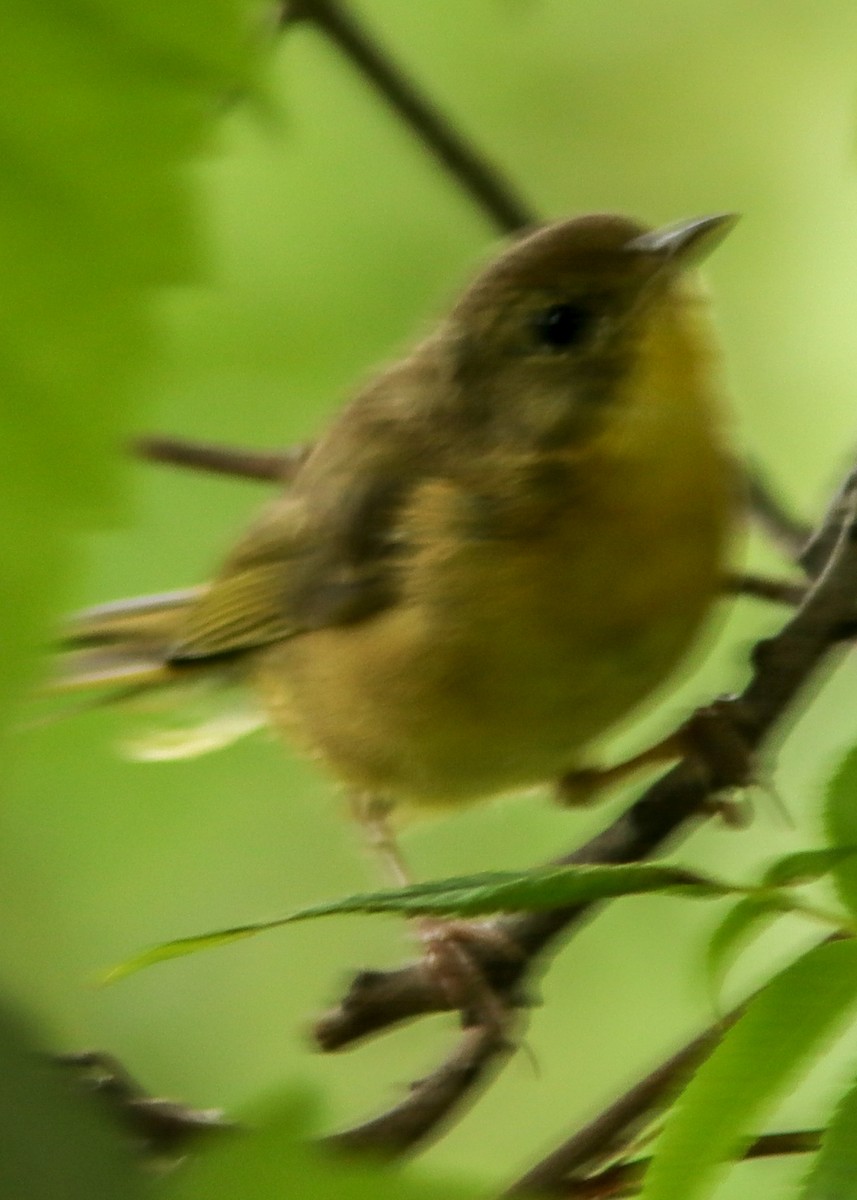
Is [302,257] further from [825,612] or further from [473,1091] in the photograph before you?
[473,1091]

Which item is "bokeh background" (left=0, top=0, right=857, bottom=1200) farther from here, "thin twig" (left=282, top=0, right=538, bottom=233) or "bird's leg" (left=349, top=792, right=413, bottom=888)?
"thin twig" (left=282, top=0, right=538, bottom=233)

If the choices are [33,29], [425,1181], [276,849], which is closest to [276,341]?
[276,849]

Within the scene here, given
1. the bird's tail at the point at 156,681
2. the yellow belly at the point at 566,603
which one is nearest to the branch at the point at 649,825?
the yellow belly at the point at 566,603

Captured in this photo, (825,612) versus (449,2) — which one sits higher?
(449,2)

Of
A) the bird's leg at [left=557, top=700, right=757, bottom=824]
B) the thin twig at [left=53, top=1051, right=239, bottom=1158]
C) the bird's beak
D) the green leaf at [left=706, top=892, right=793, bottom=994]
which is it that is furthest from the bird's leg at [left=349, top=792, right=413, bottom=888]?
the green leaf at [left=706, top=892, right=793, bottom=994]

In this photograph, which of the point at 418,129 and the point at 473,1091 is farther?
the point at 418,129

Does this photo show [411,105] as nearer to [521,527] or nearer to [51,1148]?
[521,527]

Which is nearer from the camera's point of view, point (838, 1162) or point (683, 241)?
point (838, 1162)

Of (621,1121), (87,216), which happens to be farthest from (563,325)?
(87,216)
